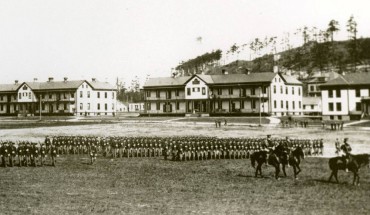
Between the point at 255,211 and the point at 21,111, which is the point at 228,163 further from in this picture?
the point at 21,111

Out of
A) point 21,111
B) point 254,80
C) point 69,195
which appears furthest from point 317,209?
point 21,111

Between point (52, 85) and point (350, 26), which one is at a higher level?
point (350, 26)

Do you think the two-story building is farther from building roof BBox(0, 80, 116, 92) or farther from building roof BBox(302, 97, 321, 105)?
building roof BBox(0, 80, 116, 92)

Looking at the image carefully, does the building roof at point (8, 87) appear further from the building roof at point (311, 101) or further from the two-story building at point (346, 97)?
the two-story building at point (346, 97)

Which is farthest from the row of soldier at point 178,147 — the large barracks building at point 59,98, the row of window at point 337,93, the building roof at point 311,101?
the building roof at point 311,101

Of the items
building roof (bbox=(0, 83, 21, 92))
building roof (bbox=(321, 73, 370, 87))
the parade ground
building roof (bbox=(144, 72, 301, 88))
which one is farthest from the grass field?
building roof (bbox=(0, 83, 21, 92))
